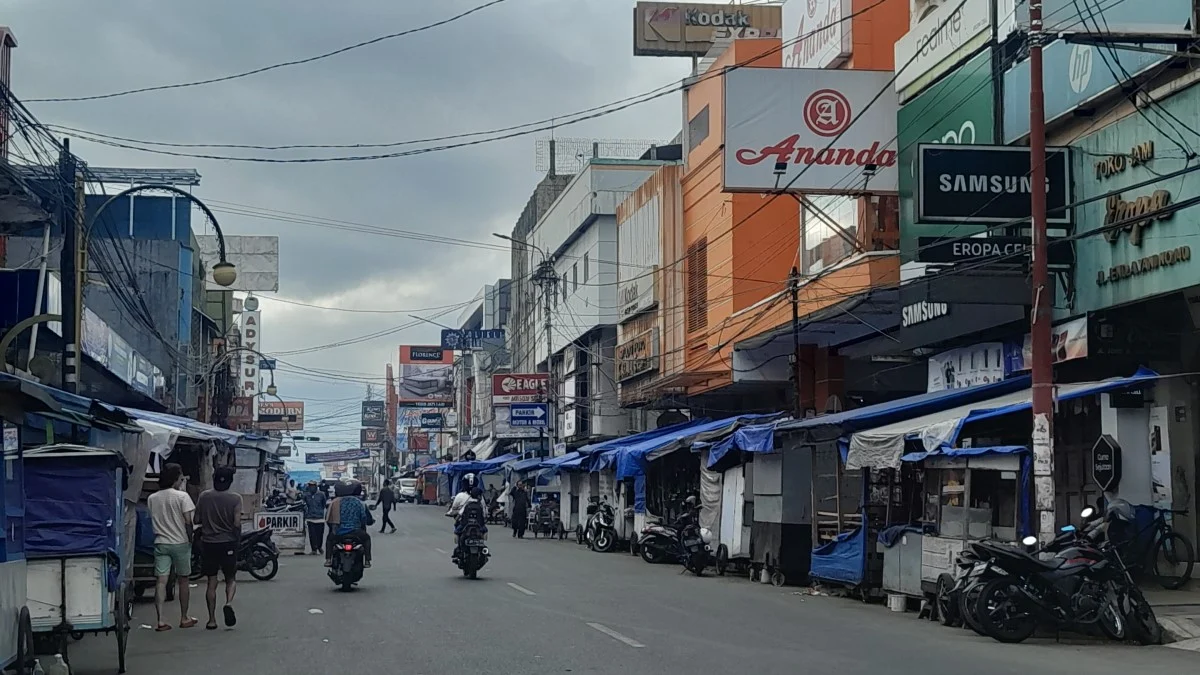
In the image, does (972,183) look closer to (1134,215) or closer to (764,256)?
(1134,215)

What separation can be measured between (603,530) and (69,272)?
17.7 m

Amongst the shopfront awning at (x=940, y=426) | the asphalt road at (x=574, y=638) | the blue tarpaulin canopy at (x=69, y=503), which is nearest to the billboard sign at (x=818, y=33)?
the shopfront awning at (x=940, y=426)

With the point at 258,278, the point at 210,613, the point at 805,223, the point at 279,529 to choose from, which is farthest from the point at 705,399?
the point at 258,278

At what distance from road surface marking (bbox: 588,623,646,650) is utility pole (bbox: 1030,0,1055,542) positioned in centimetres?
526

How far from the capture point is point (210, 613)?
1516 centimetres

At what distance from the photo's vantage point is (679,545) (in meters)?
27.8

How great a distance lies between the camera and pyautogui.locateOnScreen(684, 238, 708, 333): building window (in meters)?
38.9

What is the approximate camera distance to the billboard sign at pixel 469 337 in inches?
3780

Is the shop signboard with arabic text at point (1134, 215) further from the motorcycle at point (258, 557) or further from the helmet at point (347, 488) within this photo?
the motorcycle at point (258, 557)

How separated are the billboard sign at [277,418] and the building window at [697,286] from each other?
53.4 m

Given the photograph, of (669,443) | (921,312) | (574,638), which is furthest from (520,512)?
(574,638)

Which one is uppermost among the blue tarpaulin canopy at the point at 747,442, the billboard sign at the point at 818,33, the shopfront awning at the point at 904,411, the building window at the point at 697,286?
the billboard sign at the point at 818,33

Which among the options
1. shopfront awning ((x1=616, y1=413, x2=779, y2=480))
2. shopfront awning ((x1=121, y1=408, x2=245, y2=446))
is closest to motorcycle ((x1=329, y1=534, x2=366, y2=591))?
shopfront awning ((x1=121, y1=408, x2=245, y2=446))

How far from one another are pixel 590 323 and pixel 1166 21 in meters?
40.7
